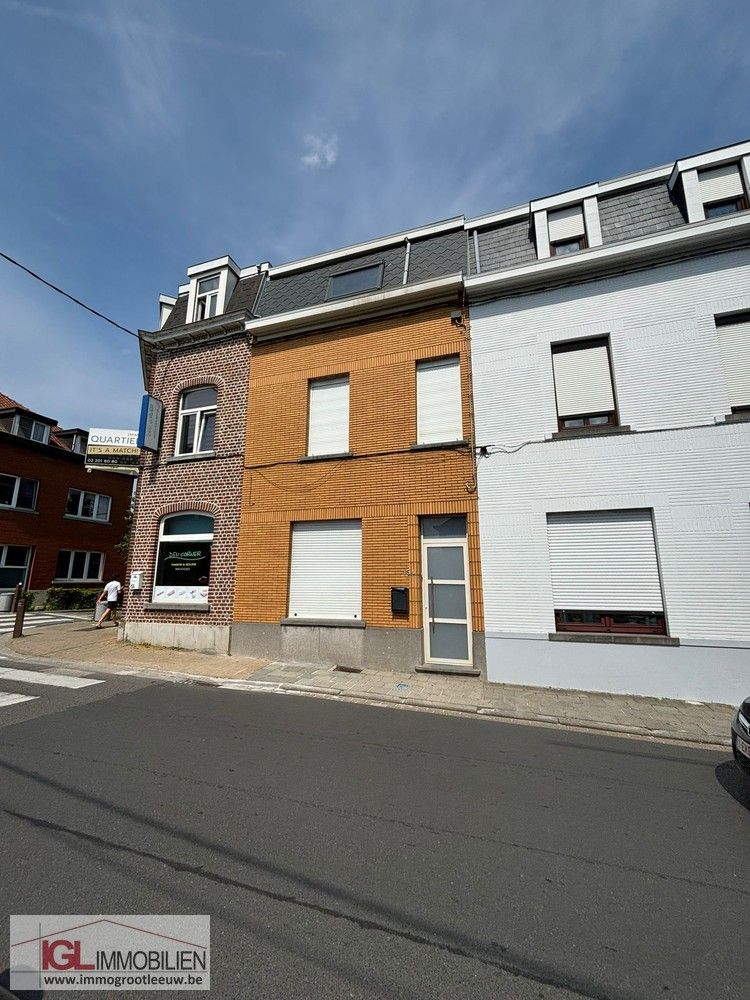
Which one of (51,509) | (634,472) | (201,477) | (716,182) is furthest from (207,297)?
(51,509)

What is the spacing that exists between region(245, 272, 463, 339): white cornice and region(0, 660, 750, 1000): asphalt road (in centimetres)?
870

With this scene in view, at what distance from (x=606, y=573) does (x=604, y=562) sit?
0.19 meters

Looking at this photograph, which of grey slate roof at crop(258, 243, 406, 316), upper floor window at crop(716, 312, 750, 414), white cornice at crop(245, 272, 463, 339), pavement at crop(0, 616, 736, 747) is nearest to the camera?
pavement at crop(0, 616, 736, 747)

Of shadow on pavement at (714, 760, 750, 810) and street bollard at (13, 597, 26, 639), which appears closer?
shadow on pavement at (714, 760, 750, 810)

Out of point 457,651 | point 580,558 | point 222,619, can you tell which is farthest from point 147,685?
point 580,558

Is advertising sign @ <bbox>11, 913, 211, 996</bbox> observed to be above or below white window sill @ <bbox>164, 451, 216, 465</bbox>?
below

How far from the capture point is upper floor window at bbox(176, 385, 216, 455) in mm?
11703

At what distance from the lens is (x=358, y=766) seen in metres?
4.55

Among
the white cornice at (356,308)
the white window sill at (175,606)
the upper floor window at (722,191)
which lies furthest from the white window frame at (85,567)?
the upper floor window at (722,191)

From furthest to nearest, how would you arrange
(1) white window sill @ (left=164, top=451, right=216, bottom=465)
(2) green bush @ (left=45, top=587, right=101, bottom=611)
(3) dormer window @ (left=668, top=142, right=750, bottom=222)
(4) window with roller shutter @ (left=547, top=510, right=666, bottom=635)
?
(2) green bush @ (left=45, top=587, right=101, bottom=611)
(1) white window sill @ (left=164, top=451, right=216, bottom=465)
(3) dormer window @ (left=668, top=142, right=750, bottom=222)
(4) window with roller shutter @ (left=547, top=510, right=666, bottom=635)

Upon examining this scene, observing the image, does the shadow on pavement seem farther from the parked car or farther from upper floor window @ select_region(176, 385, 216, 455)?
upper floor window @ select_region(176, 385, 216, 455)

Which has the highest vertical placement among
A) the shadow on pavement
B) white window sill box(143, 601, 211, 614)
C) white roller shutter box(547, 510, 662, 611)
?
white roller shutter box(547, 510, 662, 611)

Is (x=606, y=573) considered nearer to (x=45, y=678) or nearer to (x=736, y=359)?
(x=736, y=359)

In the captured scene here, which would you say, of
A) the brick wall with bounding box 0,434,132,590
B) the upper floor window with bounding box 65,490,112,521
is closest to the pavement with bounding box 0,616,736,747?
the brick wall with bounding box 0,434,132,590
